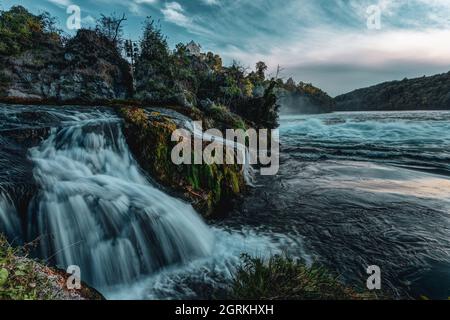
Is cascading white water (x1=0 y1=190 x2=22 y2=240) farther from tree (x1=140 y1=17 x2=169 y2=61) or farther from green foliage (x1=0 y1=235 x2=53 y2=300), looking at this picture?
tree (x1=140 y1=17 x2=169 y2=61)

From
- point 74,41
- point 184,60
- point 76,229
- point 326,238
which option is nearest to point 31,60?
point 74,41

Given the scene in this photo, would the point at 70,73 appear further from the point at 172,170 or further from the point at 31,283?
the point at 31,283

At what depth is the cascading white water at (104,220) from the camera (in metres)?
4.68

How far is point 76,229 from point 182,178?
2957 millimetres

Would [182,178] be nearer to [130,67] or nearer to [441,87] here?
[130,67]

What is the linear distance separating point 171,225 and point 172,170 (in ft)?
6.60

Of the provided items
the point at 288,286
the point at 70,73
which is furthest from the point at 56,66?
the point at 288,286

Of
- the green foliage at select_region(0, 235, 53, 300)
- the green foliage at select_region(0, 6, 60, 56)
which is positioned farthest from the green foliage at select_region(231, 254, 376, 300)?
the green foliage at select_region(0, 6, 60, 56)

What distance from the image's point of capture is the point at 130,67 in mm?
17562

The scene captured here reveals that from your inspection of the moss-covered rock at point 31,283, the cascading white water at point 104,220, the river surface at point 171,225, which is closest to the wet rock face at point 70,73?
the river surface at point 171,225

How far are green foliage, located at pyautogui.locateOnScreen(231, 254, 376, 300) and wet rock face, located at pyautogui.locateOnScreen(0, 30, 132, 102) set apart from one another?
13.8 meters

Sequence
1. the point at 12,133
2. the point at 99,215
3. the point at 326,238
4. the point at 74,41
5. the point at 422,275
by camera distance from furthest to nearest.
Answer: the point at 74,41
the point at 12,133
the point at 326,238
the point at 99,215
the point at 422,275

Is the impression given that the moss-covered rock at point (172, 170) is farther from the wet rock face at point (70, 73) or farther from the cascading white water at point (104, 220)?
the wet rock face at point (70, 73)

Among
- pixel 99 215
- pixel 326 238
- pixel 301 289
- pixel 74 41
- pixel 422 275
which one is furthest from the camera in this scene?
pixel 74 41
